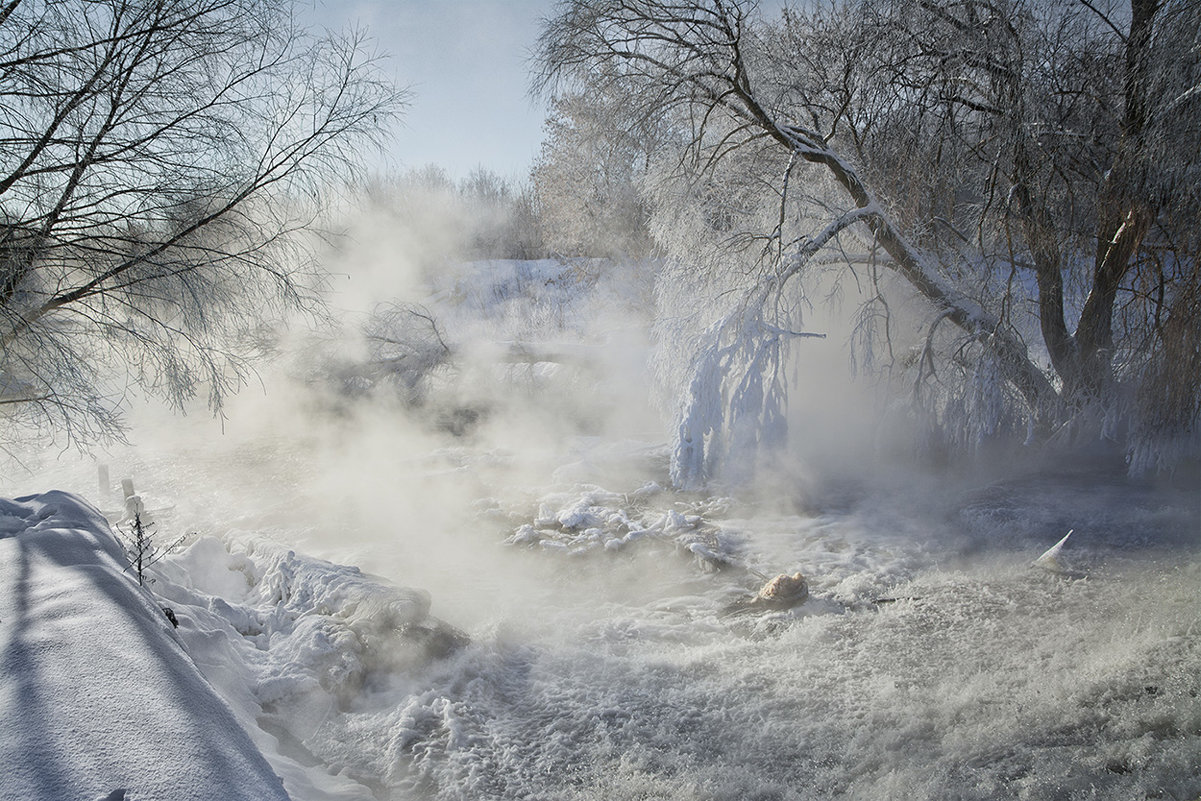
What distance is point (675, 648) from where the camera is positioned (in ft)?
16.3

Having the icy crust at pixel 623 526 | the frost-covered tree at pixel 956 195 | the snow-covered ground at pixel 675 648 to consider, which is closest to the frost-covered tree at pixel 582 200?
the frost-covered tree at pixel 956 195

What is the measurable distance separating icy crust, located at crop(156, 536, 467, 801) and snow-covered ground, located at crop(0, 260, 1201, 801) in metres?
0.02

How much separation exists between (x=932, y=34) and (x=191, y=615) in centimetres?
836

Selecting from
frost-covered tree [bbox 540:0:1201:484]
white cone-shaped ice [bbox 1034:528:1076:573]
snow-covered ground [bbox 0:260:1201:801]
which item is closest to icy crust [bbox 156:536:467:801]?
snow-covered ground [bbox 0:260:1201:801]

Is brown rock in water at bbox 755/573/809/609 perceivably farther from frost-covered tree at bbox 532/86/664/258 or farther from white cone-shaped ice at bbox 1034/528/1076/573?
frost-covered tree at bbox 532/86/664/258

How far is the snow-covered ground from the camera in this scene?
10.7ft

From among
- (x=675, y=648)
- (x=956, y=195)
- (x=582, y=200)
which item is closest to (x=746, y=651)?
(x=675, y=648)

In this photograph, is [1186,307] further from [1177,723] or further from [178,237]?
[178,237]

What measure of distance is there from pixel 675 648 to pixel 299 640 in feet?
8.80

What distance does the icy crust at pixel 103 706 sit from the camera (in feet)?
5.91

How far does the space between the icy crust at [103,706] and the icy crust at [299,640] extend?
103 centimetres

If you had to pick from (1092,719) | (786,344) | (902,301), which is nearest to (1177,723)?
(1092,719)

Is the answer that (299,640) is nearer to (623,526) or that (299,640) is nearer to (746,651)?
(746,651)

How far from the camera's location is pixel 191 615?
13.5ft
